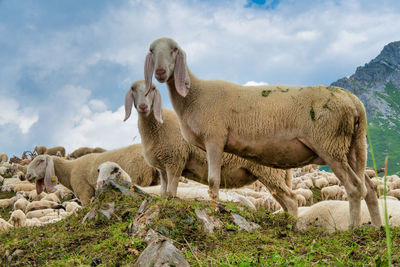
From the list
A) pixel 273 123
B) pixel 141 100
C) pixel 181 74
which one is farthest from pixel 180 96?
pixel 141 100

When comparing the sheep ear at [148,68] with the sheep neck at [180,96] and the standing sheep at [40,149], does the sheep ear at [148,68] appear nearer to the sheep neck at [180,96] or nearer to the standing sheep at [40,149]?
the sheep neck at [180,96]

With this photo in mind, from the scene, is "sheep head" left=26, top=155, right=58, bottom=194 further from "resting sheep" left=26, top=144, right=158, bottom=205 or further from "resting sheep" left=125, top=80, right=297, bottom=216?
"resting sheep" left=125, top=80, right=297, bottom=216

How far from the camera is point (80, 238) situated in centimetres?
498

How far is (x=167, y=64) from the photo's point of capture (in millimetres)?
6004

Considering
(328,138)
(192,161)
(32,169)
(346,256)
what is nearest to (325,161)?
(328,138)

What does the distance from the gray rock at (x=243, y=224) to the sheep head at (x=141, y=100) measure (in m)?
3.92

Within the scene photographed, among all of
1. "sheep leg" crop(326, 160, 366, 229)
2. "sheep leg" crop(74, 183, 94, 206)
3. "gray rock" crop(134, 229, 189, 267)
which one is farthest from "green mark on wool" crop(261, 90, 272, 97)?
"sheep leg" crop(74, 183, 94, 206)

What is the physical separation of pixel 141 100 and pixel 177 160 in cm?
165

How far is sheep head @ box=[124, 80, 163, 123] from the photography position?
8445 millimetres

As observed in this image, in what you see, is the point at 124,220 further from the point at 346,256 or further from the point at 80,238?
the point at 346,256

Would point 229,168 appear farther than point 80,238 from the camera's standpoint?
Yes

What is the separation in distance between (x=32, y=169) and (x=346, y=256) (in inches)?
422

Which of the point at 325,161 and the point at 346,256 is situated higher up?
the point at 325,161

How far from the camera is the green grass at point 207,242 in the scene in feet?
11.1
